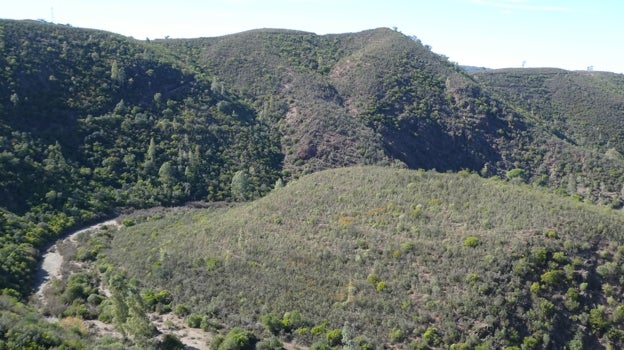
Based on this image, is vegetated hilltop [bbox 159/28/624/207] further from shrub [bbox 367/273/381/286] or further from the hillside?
shrub [bbox 367/273/381/286]

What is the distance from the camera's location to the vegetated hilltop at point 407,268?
28422 mm

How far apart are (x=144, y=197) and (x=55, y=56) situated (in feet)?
118

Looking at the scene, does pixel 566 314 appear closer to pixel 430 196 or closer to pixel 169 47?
pixel 430 196

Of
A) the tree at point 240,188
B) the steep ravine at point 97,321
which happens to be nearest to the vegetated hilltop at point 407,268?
the steep ravine at point 97,321

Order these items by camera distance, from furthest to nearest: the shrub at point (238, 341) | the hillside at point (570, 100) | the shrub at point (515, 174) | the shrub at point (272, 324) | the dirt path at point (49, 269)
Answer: the hillside at point (570, 100)
the shrub at point (515, 174)
the dirt path at point (49, 269)
the shrub at point (272, 324)
the shrub at point (238, 341)

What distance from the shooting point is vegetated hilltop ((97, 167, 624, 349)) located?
2842cm

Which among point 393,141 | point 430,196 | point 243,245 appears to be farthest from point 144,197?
point 393,141

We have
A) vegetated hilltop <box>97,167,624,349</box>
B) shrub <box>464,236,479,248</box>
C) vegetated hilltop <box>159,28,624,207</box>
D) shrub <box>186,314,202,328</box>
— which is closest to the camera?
vegetated hilltop <box>97,167,624,349</box>

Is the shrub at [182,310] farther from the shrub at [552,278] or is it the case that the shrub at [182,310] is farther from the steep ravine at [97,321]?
the shrub at [552,278]

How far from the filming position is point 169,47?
4038 inches

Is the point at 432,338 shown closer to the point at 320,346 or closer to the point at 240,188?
the point at 320,346

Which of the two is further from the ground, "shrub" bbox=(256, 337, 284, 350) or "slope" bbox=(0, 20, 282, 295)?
"slope" bbox=(0, 20, 282, 295)

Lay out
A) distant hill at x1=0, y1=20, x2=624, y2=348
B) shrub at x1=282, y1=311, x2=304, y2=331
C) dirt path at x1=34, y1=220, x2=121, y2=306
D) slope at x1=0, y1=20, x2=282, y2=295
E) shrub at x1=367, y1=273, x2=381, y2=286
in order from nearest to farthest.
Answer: shrub at x1=282, y1=311, x2=304, y2=331, shrub at x1=367, y1=273, x2=381, y2=286, dirt path at x1=34, y1=220, x2=121, y2=306, slope at x1=0, y1=20, x2=282, y2=295, distant hill at x1=0, y1=20, x2=624, y2=348

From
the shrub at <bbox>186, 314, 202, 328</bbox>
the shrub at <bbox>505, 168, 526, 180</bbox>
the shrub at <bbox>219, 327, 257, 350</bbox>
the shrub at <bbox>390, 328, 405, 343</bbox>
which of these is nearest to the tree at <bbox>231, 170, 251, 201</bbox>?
the shrub at <bbox>186, 314, 202, 328</bbox>
